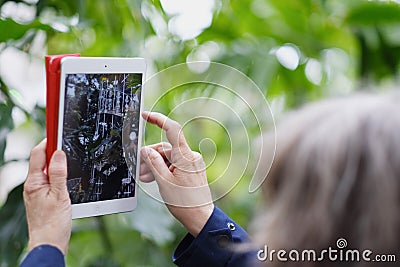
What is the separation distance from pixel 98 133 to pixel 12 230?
0.30 m

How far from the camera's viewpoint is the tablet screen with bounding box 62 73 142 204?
0.64 meters

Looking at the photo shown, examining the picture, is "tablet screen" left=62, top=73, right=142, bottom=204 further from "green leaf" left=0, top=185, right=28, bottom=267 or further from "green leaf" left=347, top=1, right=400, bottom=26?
"green leaf" left=347, top=1, right=400, bottom=26

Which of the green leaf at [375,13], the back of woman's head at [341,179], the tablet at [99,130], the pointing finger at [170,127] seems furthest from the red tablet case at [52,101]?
the green leaf at [375,13]

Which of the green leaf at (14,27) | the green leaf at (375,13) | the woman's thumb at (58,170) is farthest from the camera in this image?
A: the green leaf at (375,13)

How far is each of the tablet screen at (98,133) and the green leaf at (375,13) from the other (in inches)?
25.3

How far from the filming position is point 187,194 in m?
0.70

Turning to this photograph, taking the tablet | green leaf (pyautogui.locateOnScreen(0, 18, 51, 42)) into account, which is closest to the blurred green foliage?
green leaf (pyautogui.locateOnScreen(0, 18, 51, 42))

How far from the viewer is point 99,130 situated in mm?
681

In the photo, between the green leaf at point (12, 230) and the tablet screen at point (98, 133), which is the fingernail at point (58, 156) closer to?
the tablet screen at point (98, 133)

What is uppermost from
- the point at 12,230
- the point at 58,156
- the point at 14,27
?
the point at 14,27

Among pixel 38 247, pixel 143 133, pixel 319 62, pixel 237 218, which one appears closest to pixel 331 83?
pixel 319 62

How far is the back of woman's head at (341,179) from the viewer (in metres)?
0.46

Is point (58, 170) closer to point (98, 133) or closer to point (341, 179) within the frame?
point (98, 133)

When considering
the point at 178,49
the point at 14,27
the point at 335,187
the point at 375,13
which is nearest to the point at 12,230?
the point at 14,27
